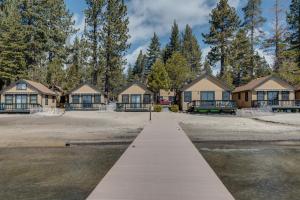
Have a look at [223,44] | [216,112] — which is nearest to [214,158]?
[216,112]

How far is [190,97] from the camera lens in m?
46.3

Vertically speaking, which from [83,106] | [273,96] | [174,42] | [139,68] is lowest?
[83,106]

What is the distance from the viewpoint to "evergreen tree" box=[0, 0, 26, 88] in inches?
2152

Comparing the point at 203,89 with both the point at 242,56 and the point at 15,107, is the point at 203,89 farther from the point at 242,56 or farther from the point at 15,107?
the point at 242,56

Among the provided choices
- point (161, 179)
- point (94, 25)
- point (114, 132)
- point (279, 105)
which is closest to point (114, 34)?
point (94, 25)

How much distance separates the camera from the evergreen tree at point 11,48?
5466cm

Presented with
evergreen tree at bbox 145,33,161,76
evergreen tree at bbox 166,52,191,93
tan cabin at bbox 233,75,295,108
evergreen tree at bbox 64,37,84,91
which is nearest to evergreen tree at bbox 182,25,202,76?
evergreen tree at bbox 145,33,161,76

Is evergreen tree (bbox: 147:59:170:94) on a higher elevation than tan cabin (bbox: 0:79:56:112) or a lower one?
higher

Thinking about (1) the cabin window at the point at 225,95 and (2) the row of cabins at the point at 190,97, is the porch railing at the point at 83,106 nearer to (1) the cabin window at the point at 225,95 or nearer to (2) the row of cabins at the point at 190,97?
(2) the row of cabins at the point at 190,97

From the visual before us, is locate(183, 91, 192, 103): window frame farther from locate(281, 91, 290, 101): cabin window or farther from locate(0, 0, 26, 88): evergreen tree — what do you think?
locate(0, 0, 26, 88): evergreen tree

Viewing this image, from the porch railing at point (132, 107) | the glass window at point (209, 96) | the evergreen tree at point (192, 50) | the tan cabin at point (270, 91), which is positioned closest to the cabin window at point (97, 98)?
the porch railing at point (132, 107)

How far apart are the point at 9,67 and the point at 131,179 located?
54.2 m

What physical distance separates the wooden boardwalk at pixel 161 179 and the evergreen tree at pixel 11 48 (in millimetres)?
49831

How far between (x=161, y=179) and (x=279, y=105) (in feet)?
127
